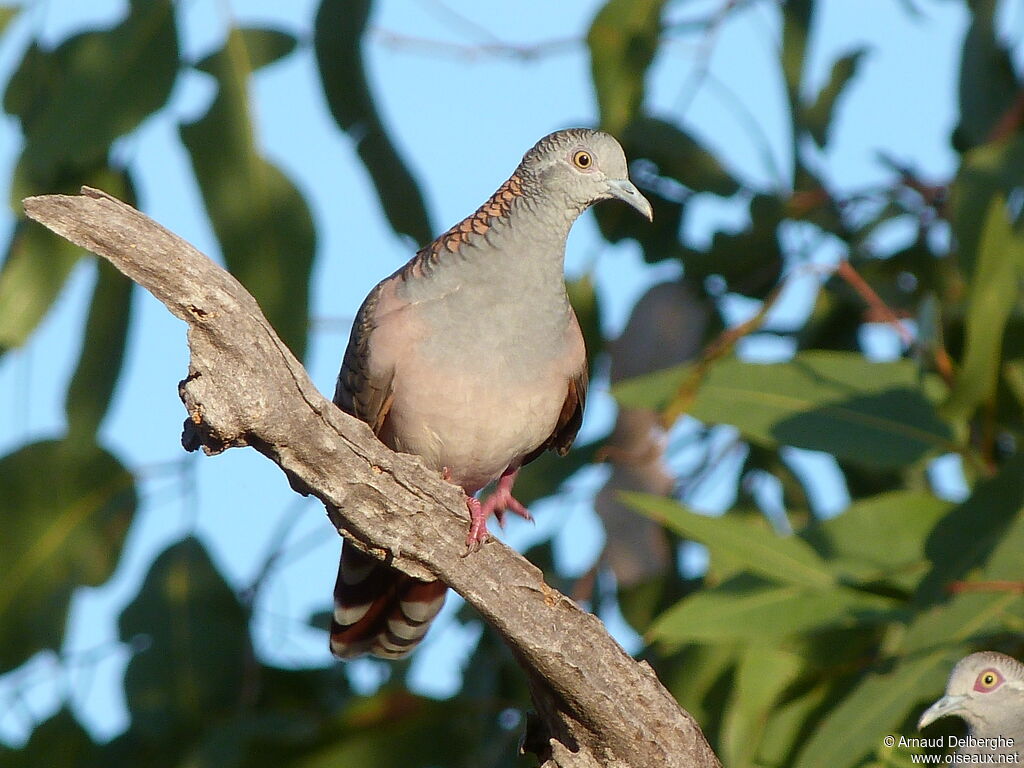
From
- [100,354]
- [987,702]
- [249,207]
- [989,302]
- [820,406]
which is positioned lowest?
[987,702]

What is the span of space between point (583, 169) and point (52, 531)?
252 cm

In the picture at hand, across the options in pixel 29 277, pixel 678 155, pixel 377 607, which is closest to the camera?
pixel 377 607

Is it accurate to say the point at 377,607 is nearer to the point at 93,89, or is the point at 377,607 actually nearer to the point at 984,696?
the point at 984,696

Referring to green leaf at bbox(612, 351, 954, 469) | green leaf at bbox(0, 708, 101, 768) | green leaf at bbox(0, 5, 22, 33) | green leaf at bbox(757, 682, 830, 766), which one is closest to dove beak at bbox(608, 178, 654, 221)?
green leaf at bbox(612, 351, 954, 469)

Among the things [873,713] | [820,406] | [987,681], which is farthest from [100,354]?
[987,681]

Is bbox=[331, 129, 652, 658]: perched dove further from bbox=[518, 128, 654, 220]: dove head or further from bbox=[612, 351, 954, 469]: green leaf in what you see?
bbox=[612, 351, 954, 469]: green leaf

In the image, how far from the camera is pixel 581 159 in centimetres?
405

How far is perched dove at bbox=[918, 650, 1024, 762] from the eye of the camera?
3867mm

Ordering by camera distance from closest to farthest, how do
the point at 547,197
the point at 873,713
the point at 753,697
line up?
1. the point at 547,197
2. the point at 873,713
3. the point at 753,697

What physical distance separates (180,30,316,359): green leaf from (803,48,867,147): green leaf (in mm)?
1970

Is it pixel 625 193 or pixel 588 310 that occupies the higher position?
pixel 625 193

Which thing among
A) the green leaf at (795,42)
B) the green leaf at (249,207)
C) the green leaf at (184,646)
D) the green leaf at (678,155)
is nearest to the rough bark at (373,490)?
the green leaf at (249,207)

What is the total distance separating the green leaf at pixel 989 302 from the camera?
4195 millimetres

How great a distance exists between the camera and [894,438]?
4.59 m
